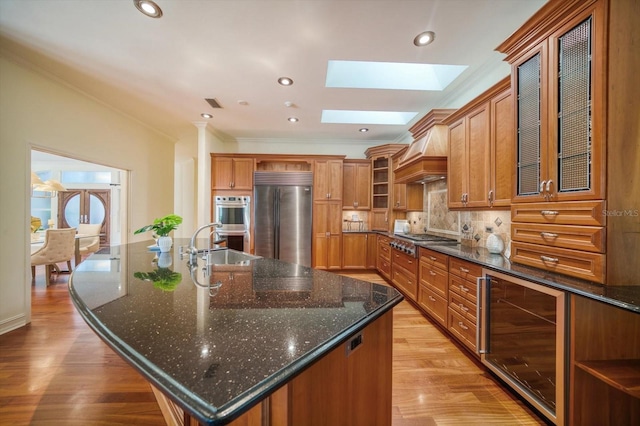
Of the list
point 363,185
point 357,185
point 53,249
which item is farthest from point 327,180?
point 53,249

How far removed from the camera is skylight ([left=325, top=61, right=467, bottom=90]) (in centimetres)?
308

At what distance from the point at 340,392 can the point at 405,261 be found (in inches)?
111

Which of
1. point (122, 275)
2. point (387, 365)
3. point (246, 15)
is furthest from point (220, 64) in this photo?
point (387, 365)

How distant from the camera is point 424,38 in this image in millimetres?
2209

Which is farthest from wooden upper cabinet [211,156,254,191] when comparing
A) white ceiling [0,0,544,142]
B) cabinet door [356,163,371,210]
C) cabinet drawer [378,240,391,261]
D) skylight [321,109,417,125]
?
cabinet drawer [378,240,391,261]

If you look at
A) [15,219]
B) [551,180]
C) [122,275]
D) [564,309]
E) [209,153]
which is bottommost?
[564,309]

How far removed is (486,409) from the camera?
164 centimetres

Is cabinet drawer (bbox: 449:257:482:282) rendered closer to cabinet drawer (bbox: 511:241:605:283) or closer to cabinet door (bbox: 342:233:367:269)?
cabinet drawer (bbox: 511:241:605:283)

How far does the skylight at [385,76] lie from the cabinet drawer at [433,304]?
251cm

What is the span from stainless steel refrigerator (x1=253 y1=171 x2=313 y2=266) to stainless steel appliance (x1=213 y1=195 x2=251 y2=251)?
0.60ft

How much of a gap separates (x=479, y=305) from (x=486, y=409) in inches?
26.4

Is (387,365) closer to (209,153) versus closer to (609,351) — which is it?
(609,351)

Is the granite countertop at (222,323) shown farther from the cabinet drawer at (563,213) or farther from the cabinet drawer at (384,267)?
the cabinet drawer at (384,267)

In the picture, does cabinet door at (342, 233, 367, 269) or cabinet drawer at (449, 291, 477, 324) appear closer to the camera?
cabinet drawer at (449, 291, 477, 324)
